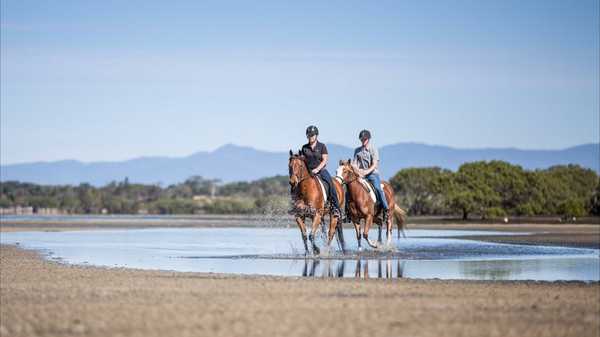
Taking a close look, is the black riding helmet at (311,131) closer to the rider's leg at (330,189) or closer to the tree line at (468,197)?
the rider's leg at (330,189)

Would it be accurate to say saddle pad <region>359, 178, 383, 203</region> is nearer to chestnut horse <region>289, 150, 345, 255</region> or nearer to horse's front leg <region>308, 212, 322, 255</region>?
chestnut horse <region>289, 150, 345, 255</region>

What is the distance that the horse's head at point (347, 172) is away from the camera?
82.2 feet

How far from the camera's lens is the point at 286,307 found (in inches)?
507

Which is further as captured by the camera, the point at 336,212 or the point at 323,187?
the point at 336,212

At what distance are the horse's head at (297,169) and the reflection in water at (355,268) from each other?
1745mm

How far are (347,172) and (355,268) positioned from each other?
16.4 ft

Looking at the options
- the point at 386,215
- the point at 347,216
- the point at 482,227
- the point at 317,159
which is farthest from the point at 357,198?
the point at 482,227

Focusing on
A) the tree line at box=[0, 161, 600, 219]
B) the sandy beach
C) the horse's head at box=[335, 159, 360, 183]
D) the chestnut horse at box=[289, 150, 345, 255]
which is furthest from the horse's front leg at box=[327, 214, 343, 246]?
the tree line at box=[0, 161, 600, 219]

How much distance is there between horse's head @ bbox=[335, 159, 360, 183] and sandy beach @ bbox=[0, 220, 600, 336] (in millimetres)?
7911

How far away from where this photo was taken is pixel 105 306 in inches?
513

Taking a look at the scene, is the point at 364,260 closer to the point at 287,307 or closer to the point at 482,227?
the point at 287,307

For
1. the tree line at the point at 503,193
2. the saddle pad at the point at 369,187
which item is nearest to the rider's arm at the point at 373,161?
the saddle pad at the point at 369,187

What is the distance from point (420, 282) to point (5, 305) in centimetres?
629

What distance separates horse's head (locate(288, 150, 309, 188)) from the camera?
23534mm
